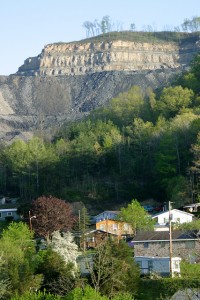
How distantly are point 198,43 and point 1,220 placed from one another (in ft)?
312

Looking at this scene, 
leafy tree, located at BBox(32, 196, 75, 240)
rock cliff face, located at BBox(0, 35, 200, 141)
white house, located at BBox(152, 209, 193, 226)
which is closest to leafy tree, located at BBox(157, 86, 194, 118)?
white house, located at BBox(152, 209, 193, 226)

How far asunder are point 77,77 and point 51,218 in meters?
99.9

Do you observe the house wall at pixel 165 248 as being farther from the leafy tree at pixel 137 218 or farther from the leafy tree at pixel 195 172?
the leafy tree at pixel 195 172

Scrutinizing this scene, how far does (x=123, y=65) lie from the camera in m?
153

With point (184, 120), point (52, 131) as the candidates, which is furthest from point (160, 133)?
point (52, 131)

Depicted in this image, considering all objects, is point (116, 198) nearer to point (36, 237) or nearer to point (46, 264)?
point (36, 237)

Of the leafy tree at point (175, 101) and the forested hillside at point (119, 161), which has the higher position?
the leafy tree at point (175, 101)

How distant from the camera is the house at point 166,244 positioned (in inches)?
1550

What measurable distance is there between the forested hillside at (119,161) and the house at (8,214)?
413 cm

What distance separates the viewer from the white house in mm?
49844

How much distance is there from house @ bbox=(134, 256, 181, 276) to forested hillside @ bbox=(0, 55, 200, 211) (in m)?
16.5

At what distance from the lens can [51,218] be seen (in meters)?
47.6

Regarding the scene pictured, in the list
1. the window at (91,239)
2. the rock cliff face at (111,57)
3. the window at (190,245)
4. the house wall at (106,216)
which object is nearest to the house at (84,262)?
the window at (190,245)

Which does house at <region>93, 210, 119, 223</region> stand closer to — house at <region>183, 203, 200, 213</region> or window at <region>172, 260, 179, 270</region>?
house at <region>183, 203, 200, 213</region>
